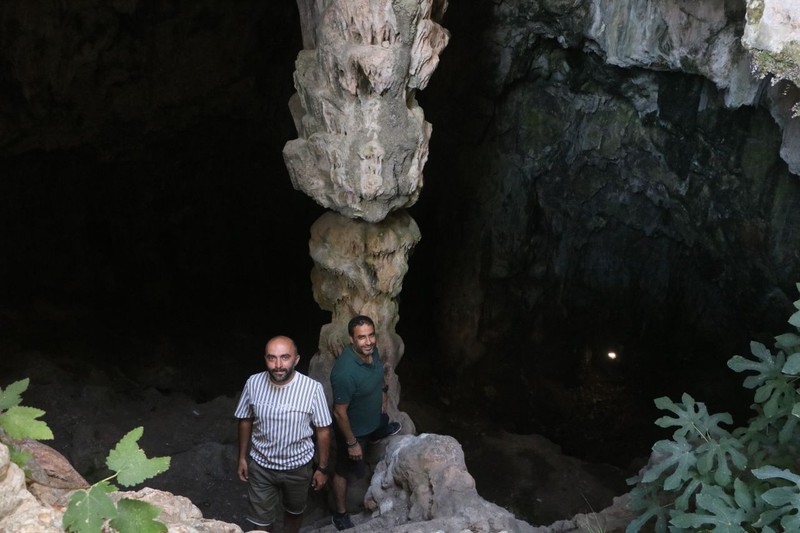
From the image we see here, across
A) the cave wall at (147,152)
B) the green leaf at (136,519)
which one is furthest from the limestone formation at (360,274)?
the cave wall at (147,152)

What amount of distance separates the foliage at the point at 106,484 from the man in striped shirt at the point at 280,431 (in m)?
1.70

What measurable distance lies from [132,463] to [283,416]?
188 cm

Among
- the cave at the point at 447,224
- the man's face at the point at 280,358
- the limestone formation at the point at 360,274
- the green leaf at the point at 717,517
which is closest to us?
the green leaf at the point at 717,517

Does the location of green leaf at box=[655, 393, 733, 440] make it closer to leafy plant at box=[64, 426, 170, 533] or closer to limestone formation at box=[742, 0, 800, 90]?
limestone formation at box=[742, 0, 800, 90]

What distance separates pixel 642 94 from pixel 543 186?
210 centimetres

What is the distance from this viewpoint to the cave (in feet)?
24.8

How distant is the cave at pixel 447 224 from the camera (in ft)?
24.8

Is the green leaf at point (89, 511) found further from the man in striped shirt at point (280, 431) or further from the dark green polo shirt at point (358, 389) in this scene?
the dark green polo shirt at point (358, 389)

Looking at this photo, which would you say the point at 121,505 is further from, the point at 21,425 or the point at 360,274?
the point at 360,274

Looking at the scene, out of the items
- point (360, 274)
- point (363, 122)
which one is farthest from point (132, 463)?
point (360, 274)

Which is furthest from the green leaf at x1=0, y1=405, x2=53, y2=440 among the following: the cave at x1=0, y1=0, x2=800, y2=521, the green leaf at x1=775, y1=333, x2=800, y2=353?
the cave at x1=0, y1=0, x2=800, y2=521

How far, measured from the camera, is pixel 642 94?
7547 millimetres

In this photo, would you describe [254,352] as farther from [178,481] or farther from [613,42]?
[613,42]

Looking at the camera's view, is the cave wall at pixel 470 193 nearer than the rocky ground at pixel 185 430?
No
